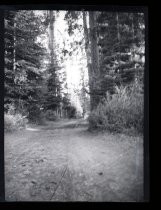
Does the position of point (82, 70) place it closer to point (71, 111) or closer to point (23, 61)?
point (71, 111)

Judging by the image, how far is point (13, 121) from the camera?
9.60 ft

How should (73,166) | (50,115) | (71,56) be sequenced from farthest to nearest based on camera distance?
(50,115) → (71,56) → (73,166)

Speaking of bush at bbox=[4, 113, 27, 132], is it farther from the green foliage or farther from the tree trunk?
the tree trunk

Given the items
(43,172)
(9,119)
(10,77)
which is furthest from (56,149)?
(10,77)

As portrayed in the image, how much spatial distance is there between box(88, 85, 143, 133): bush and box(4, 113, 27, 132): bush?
0.95m

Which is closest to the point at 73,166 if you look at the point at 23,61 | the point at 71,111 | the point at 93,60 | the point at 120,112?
the point at 71,111

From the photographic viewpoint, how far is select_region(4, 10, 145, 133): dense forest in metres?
2.90

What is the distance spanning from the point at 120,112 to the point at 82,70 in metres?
0.79

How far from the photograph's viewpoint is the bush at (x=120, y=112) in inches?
113

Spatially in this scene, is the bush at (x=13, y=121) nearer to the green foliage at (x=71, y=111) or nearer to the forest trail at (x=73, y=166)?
the forest trail at (x=73, y=166)
